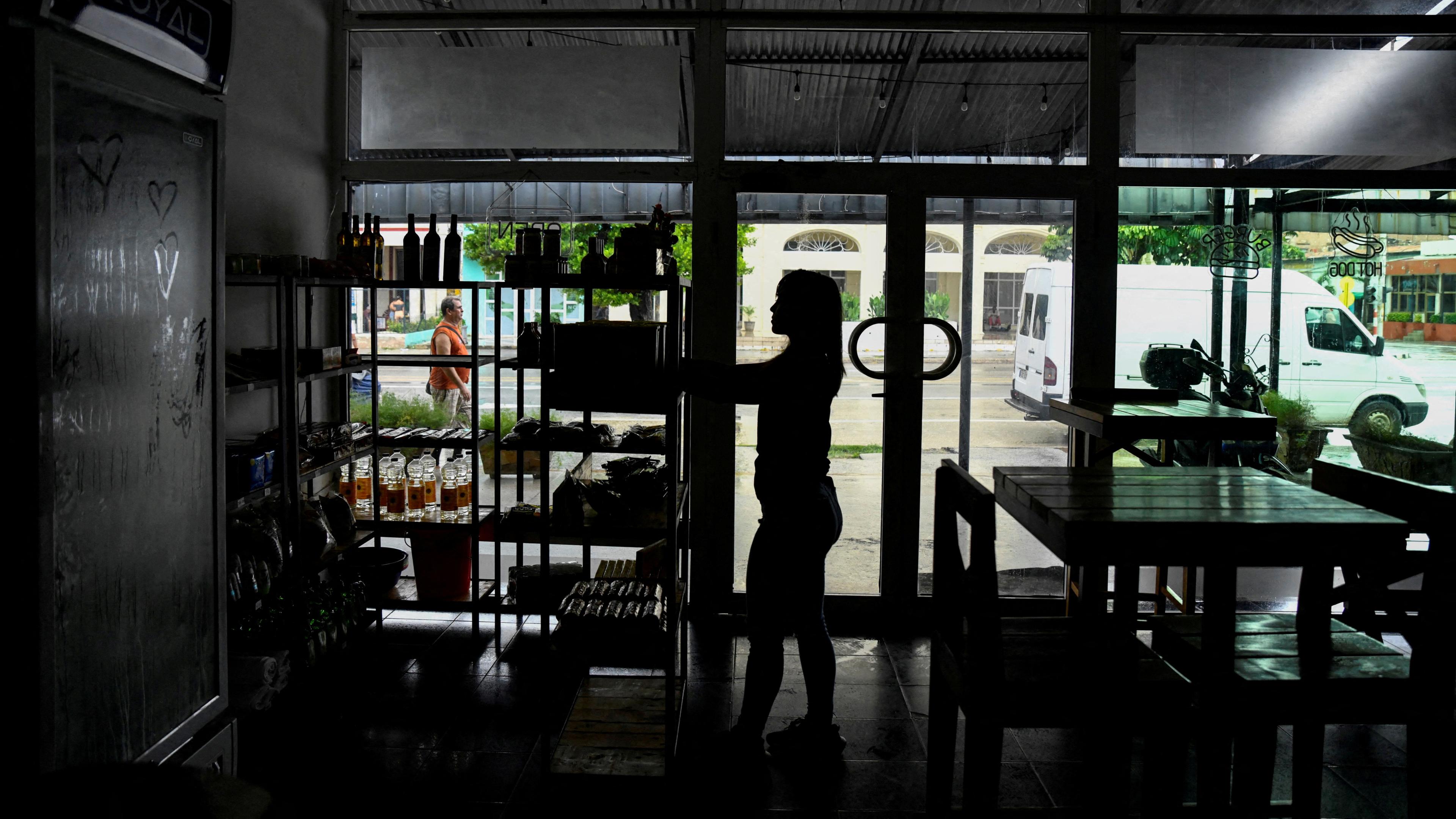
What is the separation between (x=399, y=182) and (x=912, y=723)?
363cm

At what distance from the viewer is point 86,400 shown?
82.7 inches

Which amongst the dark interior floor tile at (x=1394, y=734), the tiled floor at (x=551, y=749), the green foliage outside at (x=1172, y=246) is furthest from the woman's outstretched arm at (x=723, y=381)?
the dark interior floor tile at (x=1394, y=734)

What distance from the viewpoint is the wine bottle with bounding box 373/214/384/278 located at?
4730 millimetres

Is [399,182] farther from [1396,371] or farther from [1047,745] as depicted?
[1396,371]

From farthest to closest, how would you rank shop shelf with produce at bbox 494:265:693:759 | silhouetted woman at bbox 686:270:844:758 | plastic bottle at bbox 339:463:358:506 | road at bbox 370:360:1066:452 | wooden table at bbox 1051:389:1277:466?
road at bbox 370:360:1066:452 → plastic bottle at bbox 339:463:358:506 → wooden table at bbox 1051:389:1277:466 → shop shelf with produce at bbox 494:265:693:759 → silhouetted woman at bbox 686:270:844:758

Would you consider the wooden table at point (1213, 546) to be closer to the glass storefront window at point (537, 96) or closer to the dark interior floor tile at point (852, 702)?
the dark interior floor tile at point (852, 702)

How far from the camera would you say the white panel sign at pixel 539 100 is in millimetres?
5004

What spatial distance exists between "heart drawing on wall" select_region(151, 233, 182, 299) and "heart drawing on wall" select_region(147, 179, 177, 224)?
0.18 feet

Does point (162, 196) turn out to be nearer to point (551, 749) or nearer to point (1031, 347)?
point (551, 749)

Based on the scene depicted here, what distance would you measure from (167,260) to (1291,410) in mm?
5013

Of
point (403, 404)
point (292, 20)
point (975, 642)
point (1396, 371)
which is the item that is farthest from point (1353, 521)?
point (292, 20)

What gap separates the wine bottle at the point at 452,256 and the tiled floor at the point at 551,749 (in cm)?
174

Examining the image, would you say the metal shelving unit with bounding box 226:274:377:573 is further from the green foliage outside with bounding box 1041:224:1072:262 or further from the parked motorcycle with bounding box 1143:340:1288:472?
the parked motorcycle with bounding box 1143:340:1288:472

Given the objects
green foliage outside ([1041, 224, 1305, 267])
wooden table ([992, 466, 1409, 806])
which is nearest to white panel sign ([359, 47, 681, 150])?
green foliage outside ([1041, 224, 1305, 267])
